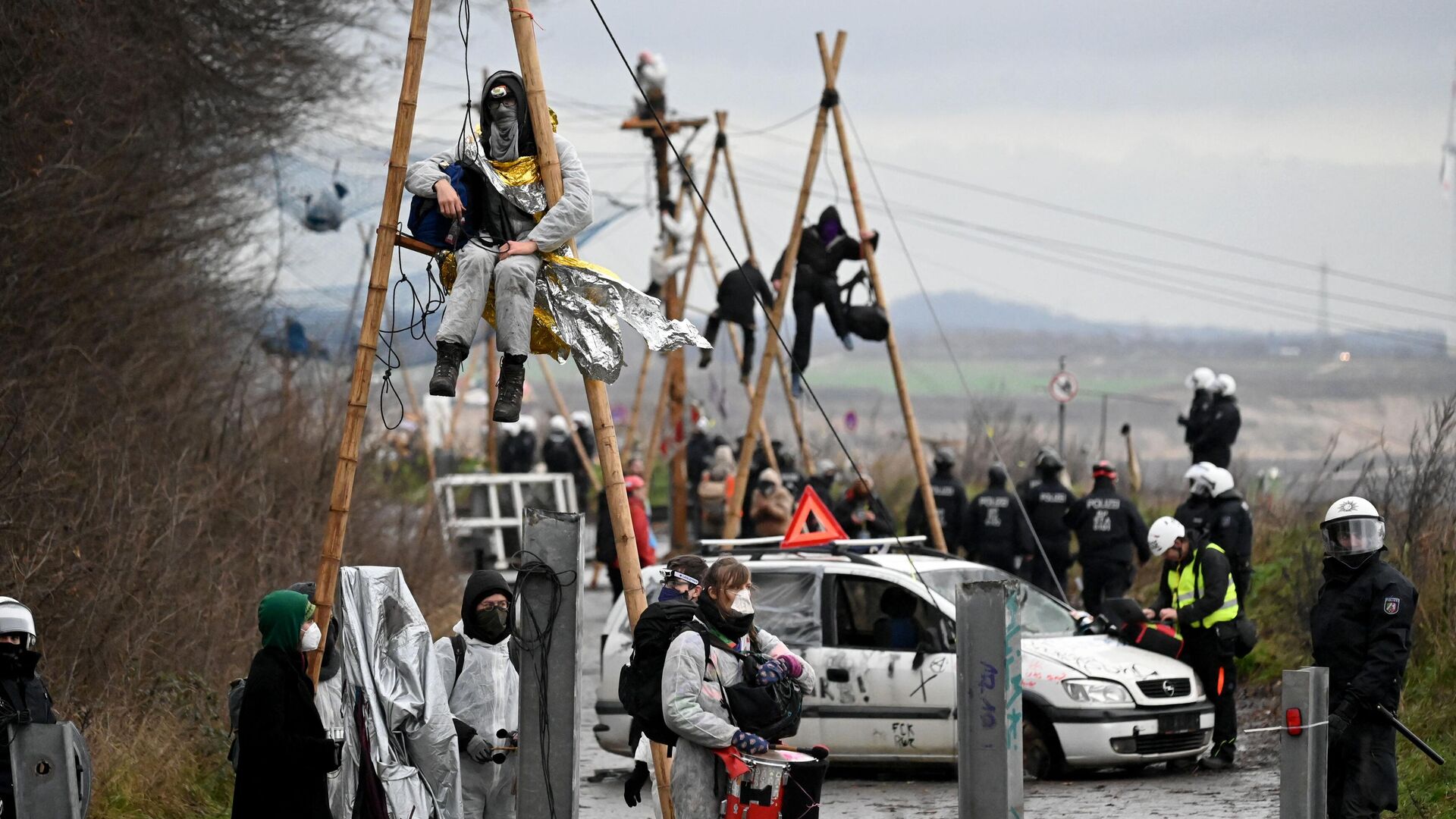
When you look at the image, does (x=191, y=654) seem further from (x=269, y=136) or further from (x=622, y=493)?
(x=269, y=136)

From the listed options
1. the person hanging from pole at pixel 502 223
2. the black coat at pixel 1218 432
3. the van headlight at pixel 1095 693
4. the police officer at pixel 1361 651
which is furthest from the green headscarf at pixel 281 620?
the black coat at pixel 1218 432

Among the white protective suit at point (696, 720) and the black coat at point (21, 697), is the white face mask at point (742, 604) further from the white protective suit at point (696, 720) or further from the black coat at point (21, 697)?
the black coat at point (21, 697)

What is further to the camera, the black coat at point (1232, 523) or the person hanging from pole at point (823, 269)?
the person hanging from pole at point (823, 269)

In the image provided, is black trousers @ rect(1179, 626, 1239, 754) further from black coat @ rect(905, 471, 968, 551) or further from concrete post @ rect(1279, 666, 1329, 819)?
black coat @ rect(905, 471, 968, 551)

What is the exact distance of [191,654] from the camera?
12875mm

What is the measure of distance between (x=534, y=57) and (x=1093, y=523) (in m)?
9.21

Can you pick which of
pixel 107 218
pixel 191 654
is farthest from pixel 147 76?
pixel 191 654

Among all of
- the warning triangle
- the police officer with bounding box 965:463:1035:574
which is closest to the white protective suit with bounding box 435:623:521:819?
the warning triangle

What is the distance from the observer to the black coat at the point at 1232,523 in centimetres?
1420

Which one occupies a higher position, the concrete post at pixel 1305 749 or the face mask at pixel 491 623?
the face mask at pixel 491 623

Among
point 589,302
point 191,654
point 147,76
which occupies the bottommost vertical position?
point 191,654

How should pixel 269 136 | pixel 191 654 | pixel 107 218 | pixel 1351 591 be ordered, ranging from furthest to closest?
1. pixel 269 136
2. pixel 107 218
3. pixel 191 654
4. pixel 1351 591

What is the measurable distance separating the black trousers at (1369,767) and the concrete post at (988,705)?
240cm

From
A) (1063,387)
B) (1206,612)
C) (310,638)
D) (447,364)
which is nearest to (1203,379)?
(1206,612)
